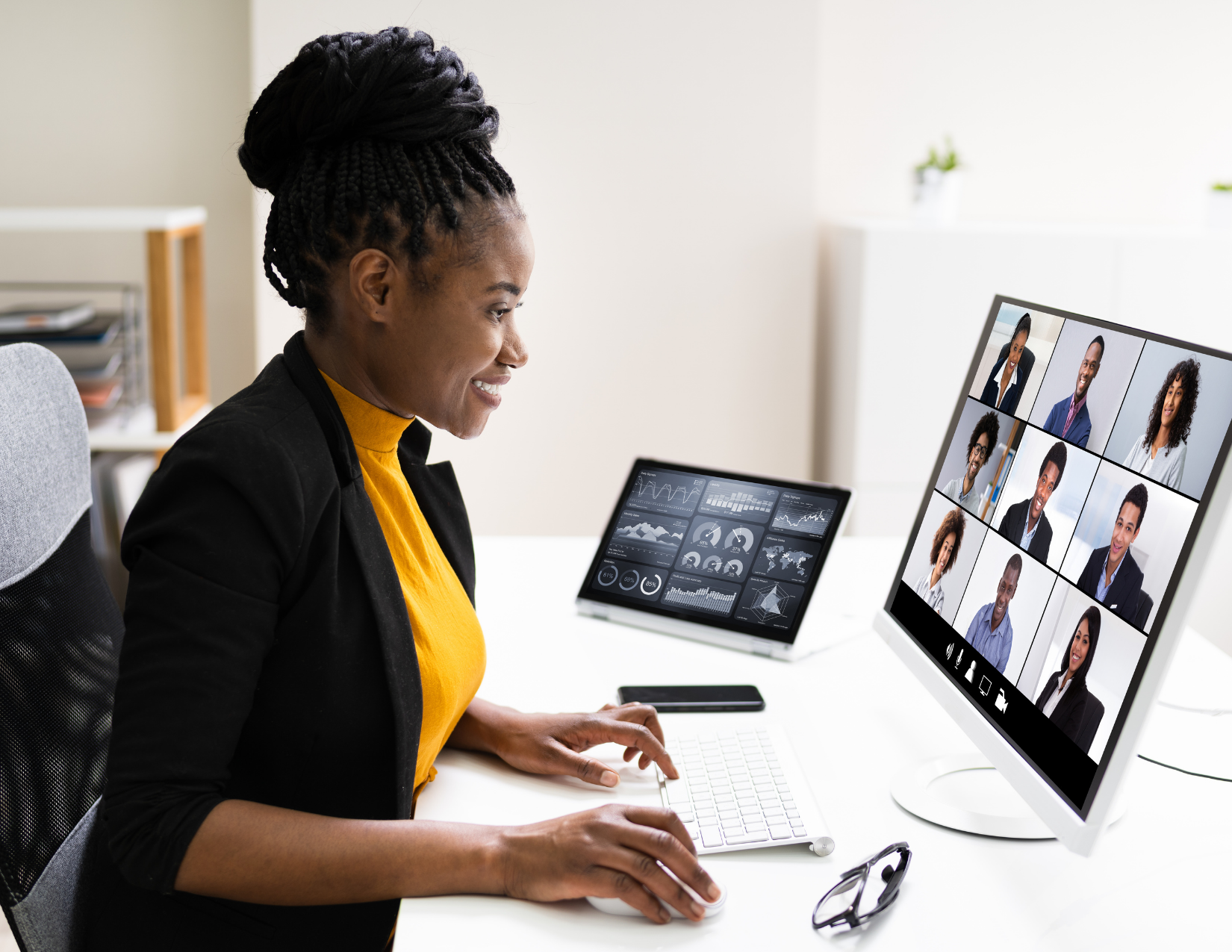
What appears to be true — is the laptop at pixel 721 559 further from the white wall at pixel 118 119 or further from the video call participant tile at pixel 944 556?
the white wall at pixel 118 119

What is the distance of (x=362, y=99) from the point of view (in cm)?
93

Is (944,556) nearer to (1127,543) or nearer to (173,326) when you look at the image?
(1127,543)

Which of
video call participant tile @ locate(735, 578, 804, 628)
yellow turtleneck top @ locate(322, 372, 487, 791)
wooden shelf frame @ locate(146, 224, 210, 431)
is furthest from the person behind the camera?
wooden shelf frame @ locate(146, 224, 210, 431)

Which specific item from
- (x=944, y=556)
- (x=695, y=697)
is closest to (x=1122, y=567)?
(x=944, y=556)

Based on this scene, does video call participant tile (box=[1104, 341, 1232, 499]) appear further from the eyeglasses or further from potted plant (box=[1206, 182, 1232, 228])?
potted plant (box=[1206, 182, 1232, 228])

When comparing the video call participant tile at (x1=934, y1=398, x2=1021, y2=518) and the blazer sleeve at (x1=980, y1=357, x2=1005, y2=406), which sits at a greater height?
the blazer sleeve at (x1=980, y1=357, x2=1005, y2=406)

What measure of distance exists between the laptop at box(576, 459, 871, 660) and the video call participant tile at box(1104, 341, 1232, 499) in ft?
1.77

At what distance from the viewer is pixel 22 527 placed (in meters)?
0.97

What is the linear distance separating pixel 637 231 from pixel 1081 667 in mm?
2010

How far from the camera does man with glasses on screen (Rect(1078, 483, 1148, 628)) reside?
80 centimetres

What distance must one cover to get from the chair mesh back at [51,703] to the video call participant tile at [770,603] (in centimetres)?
73

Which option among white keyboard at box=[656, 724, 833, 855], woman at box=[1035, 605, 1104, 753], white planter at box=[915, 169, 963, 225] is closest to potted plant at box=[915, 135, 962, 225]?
white planter at box=[915, 169, 963, 225]

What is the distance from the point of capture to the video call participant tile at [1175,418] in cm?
76

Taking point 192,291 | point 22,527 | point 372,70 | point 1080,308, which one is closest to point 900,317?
point 1080,308
